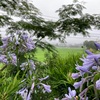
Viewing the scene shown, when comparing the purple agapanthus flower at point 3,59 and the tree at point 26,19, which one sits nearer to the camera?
the purple agapanthus flower at point 3,59

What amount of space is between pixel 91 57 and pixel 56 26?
8534mm

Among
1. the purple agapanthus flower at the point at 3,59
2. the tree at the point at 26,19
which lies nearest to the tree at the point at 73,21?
the tree at the point at 26,19

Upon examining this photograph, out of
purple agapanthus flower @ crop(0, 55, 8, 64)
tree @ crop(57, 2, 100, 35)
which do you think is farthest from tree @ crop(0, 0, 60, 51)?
purple agapanthus flower @ crop(0, 55, 8, 64)

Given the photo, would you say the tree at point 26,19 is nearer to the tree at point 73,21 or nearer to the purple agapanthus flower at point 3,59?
the tree at point 73,21

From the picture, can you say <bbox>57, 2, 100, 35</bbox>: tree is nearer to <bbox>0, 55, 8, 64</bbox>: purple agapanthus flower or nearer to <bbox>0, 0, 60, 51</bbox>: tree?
<bbox>0, 0, 60, 51</bbox>: tree

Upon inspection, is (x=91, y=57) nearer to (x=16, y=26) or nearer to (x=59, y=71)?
(x=59, y=71)

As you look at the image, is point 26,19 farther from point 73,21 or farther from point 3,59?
point 3,59

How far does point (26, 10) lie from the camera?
28.2 feet

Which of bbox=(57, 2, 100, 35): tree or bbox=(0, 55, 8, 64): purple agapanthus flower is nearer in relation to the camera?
bbox=(0, 55, 8, 64): purple agapanthus flower

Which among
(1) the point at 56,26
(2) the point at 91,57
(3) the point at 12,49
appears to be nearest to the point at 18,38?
(3) the point at 12,49

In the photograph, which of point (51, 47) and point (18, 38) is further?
point (51, 47)

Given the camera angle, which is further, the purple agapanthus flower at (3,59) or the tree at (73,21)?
the tree at (73,21)

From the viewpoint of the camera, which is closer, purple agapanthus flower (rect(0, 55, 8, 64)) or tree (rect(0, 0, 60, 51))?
purple agapanthus flower (rect(0, 55, 8, 64))

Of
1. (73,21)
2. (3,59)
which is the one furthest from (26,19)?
(3,59)
